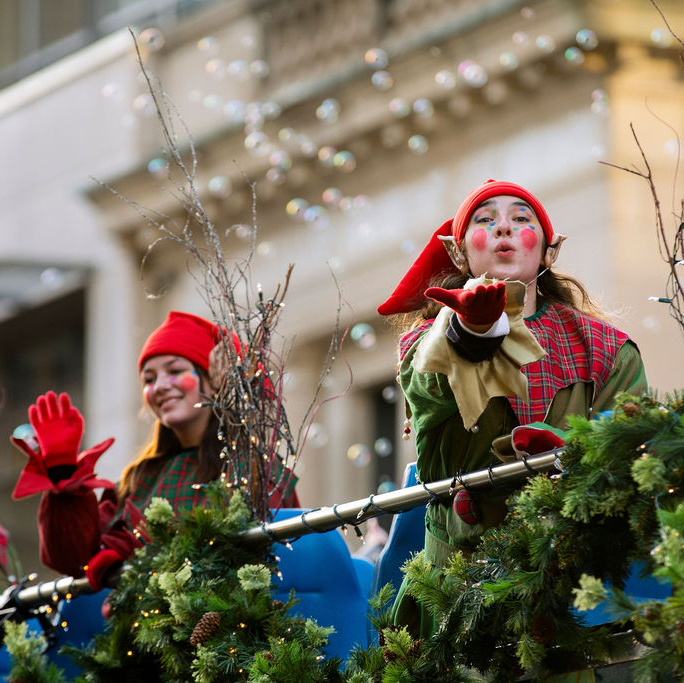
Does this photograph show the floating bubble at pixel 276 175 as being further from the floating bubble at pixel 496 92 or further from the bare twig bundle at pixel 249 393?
the bare twig bundle at pixel 249 393

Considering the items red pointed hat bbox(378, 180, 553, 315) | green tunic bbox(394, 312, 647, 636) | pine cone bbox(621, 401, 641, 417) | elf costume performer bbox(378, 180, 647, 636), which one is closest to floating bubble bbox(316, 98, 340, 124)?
elf costume performer bbox(378, 180, 647, 636)

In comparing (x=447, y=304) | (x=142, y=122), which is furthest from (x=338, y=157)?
(x=447, y=304)

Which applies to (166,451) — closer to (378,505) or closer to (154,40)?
(378,505)

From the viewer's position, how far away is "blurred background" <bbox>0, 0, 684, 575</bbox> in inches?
345

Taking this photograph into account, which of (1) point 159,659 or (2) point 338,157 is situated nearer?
(1) point 159,659

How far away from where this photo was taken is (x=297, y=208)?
1042cm

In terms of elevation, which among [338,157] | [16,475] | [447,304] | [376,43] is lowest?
[447,304]

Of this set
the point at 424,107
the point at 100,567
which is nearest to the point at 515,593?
the point at 100,567

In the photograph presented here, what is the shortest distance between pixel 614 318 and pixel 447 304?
3.61 ft

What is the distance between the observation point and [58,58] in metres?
14.1

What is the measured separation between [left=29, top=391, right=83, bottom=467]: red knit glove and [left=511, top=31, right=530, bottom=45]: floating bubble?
475 centimetres

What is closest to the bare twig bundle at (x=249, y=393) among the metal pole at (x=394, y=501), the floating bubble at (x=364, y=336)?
the metal pole at (x=394, y=501)

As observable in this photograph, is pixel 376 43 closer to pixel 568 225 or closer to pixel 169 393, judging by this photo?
pixel 568 225

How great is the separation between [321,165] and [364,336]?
153cm
